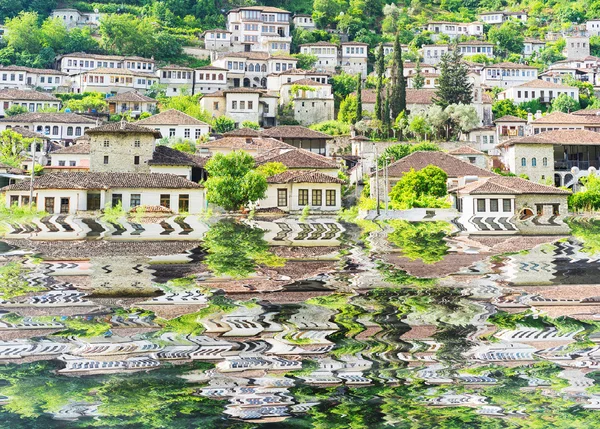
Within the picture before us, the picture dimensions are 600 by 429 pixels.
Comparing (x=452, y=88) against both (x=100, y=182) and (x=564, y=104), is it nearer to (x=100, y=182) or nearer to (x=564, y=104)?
(x=564, y=104)

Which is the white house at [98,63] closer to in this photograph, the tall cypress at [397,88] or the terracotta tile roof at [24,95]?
the terracotta tile roof at [24,95]

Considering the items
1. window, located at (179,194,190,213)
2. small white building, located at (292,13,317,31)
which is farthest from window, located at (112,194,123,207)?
small white building, located at (292,13,317,31)

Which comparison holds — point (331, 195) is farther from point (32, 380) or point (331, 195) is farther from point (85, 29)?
point (85, 29)

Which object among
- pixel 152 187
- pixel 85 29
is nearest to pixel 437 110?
pixel 152 187

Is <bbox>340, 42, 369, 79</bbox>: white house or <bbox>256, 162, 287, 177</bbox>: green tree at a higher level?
<bbox>340, 42, 369, 79</bbox>: white house

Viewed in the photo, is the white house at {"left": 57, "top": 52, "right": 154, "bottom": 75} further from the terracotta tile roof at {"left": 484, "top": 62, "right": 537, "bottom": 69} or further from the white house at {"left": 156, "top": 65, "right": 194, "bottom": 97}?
the terracotta tile roof at {"left": 484, "top": 62, "right": 537, "bottom": 69}

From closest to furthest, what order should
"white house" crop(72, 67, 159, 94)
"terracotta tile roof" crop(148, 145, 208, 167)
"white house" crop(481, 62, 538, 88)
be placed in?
"terracotta tile roof" crop(148, 145, 208, 167) < "white house" crop(72, 67, 159, 94) < "white house" crop(481, 62, 538, 88)
